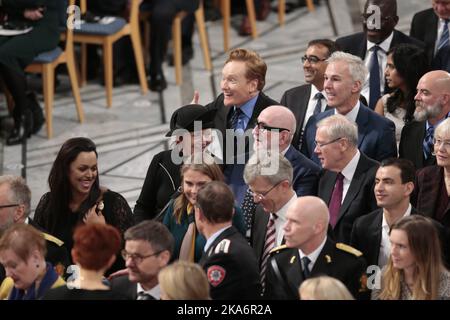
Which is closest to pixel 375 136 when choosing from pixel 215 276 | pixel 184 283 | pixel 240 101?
pixel 240 101

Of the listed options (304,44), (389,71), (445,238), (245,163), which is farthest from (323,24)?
(445,238)

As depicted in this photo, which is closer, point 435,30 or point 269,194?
point 269,194

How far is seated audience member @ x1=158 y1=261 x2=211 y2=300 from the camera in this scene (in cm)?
484

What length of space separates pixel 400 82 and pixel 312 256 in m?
2.21

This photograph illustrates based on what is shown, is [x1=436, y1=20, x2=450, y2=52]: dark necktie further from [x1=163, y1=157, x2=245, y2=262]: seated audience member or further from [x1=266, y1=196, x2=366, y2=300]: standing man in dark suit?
[x1=266, y1=196, x2=366, y2=300]: standing man in dark suit

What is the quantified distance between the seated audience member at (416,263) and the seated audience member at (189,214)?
0.87 metres

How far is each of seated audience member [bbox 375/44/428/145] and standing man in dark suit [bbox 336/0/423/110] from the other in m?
0.35

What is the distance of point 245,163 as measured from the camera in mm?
6625

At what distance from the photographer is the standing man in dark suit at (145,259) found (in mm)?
5203

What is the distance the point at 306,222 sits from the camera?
17.6 ft

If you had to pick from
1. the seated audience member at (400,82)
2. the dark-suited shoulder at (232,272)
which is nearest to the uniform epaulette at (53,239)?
the dark-suited shoulder at (232,272)

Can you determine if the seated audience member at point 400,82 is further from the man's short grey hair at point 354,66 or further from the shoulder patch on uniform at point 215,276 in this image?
the shoulder patch on uniform at point 215,276

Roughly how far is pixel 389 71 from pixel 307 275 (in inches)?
90.5

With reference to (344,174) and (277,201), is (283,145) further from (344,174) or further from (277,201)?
(277,201)
